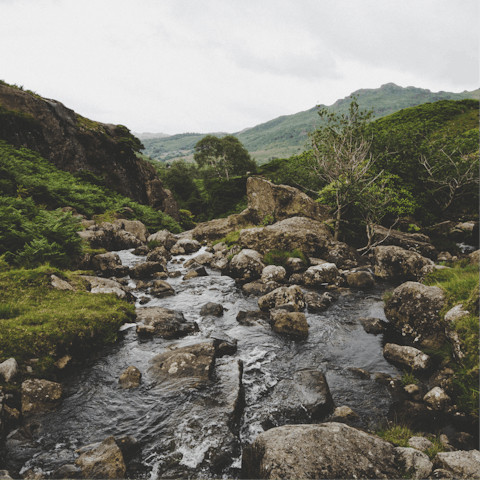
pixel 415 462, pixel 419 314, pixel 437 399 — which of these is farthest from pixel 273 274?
pixel 415 462

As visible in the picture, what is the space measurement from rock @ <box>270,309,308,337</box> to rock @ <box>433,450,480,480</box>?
591cm

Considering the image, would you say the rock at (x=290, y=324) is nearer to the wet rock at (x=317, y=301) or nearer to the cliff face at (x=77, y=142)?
the wet rock at (x=317, y=301)

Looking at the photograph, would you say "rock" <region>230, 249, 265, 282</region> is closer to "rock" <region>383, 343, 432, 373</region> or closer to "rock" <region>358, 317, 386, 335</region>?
"rock" <region>358, 317, 386, 335</region>

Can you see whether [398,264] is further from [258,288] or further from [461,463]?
[461,463]

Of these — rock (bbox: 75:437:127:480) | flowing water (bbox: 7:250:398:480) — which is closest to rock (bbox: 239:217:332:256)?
flowing water (bbox: 7:250:398:480)

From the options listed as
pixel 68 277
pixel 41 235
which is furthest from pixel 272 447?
pixel 41 235

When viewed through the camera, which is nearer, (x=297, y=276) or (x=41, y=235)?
(x=41, y=235)

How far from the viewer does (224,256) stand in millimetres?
22234

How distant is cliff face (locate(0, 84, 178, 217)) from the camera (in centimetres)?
3180

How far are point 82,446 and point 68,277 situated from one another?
8105mm

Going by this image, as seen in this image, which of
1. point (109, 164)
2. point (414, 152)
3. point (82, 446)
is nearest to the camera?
point (82, 446)

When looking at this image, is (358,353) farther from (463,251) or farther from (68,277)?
(463,251)

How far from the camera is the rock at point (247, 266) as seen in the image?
1802cm

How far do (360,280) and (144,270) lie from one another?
13.9 m
